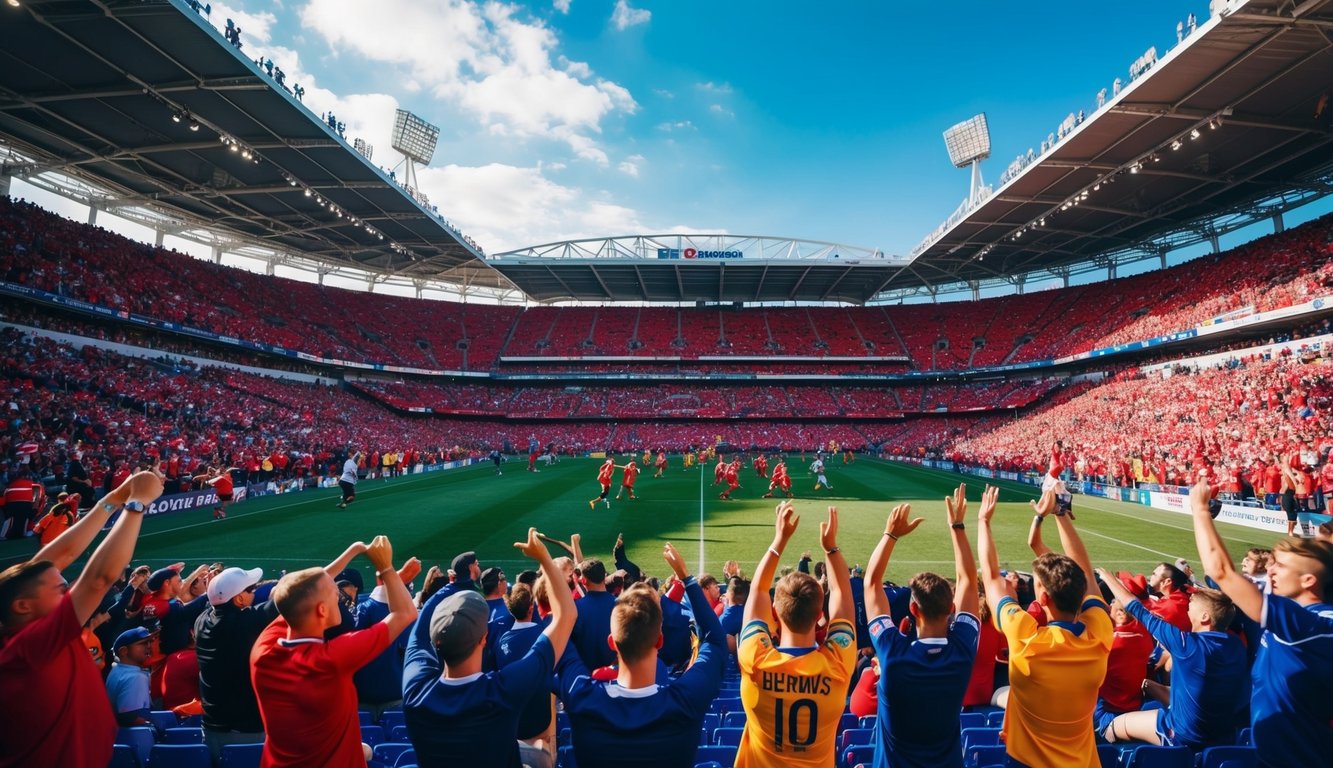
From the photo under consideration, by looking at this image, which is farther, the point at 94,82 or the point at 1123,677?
the point at 94,82

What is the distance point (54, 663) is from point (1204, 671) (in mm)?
5954

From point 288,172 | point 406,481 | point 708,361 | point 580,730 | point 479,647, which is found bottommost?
point 406,481

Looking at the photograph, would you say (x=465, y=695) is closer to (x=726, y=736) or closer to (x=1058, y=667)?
(x=726, y=736)

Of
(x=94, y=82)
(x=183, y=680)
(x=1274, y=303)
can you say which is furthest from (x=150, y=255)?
(x=1274, y=303)

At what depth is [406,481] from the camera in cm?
2783

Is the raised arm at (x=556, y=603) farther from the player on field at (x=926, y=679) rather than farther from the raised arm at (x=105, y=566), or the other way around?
the raised arm at (x=105, y=566)

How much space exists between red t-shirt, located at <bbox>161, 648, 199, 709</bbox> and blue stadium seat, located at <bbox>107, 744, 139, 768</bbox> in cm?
145

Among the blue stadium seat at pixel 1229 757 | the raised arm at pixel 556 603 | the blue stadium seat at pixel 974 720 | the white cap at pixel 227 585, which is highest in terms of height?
the raised arm at pixel 556 603

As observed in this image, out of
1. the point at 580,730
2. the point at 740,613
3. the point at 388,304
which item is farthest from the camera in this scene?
A: the point at 388,304

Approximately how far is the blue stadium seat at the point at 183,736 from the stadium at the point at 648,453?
3.7 inches

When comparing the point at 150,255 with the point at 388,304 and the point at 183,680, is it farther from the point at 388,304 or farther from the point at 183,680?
the point at 183,680

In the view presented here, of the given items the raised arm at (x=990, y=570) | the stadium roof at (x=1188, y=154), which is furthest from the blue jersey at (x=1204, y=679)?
the stadium roof at (x=1188, y=154)

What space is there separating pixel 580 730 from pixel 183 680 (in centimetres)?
467

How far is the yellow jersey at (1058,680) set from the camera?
2699 millimetres
